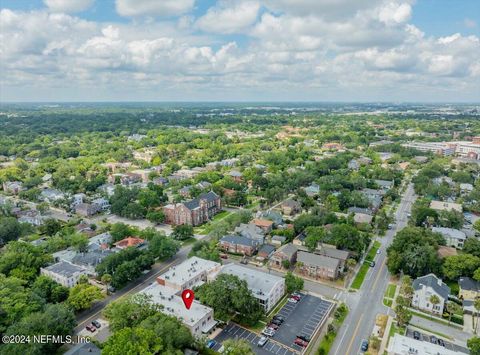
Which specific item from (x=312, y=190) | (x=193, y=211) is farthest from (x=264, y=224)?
(x=312, y=190)

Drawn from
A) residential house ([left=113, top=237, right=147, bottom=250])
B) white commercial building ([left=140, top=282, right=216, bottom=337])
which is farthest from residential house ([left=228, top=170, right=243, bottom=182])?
white commercial building ([left=140, top=282, right=216, bottom=337])

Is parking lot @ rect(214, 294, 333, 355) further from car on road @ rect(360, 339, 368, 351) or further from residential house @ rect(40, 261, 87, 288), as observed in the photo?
residential house @ rect(40, 261, 87, 288)

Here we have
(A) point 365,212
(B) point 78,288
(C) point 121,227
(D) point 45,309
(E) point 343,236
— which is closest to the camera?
(D) point 45,309

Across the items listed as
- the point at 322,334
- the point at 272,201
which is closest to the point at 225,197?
the point at 272,201

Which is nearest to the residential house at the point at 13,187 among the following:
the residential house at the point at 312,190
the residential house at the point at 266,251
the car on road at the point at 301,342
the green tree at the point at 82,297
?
the green tree at the point at 82,297

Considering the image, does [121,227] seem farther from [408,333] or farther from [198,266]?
[408,333]

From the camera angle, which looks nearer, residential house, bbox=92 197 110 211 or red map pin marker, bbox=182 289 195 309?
red map pin marker, bbox=182 289 195 309
